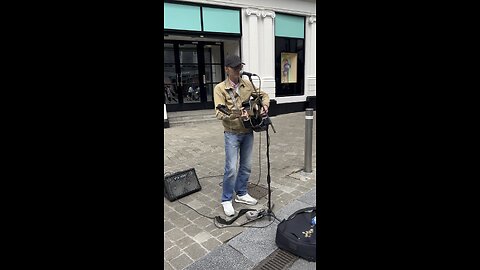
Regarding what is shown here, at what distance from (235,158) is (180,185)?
44.0 inches

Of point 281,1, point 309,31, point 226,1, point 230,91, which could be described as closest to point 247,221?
point 230,91

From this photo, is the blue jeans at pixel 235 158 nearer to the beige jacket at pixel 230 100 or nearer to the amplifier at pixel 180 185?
the beige jacket at pixel 230 100

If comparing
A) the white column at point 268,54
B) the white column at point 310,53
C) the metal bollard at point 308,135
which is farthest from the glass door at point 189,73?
the metal bollard at point 308,135

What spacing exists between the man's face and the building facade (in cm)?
721

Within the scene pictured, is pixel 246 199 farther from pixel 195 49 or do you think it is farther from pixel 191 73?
pixel 195 49

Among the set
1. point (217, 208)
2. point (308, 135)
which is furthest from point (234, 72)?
point (308, 135)

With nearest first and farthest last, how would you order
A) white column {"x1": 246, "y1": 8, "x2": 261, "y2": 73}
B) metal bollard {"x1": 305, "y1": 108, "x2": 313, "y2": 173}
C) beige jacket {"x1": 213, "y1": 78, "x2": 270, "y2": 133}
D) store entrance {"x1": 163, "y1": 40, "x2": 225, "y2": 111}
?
beige jacket {"x1": 213, "y1": 78, "x2": 270, "y2": 133} < metal bollard {"x1": 305, "y1": 108, "x2": 313, "y2": 173} < white column {"x1": 246, "y1": 8, "x2": 261, "y2": 73} < store entrance {"x1": 163, "y1": 40, "x2": 225, "y2": 111}

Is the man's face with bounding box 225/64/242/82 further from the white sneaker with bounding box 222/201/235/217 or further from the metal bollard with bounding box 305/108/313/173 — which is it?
the metal bollard with bounding box 305/108/313/173

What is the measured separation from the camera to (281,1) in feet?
36.5

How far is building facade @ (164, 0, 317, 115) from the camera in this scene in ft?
33.2

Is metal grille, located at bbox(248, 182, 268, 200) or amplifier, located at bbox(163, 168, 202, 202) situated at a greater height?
amplifier, located at bbox(163, 168, 202, 202)

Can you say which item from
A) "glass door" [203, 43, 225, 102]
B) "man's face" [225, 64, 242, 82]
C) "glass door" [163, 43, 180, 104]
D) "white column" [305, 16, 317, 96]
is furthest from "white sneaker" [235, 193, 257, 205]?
"white column" [305, 16, 317, 96]

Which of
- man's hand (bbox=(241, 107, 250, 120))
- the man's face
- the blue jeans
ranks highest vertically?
the man's face

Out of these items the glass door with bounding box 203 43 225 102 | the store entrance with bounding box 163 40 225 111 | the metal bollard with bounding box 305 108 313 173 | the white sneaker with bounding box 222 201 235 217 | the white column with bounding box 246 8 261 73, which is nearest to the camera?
the white sneaker with bounding box 222 201 235 217
